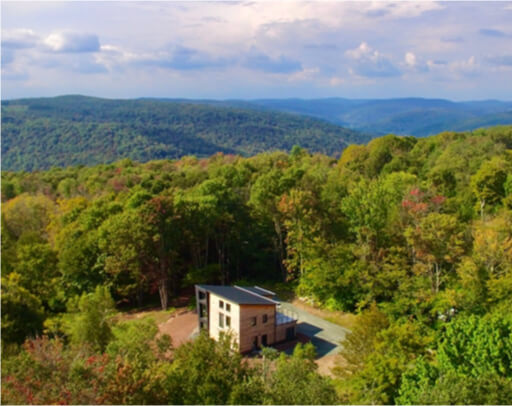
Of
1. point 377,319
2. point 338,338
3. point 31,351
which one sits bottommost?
point 338,338

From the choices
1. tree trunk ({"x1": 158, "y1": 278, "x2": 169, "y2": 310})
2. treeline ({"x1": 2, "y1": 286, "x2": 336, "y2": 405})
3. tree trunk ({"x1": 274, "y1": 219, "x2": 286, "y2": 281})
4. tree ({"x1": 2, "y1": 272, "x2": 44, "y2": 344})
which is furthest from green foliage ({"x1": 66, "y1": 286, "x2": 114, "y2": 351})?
tree trunk ({"x1": 274, "y1": 219, "x2": 286, "y2": 281})

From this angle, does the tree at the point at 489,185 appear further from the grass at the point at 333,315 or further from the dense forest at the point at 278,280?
the grass at the point at 333,315

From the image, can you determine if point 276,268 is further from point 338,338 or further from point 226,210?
point 338,338

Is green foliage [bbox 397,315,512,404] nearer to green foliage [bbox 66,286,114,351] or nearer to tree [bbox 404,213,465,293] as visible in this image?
tree [bbox 404,213,465,293]

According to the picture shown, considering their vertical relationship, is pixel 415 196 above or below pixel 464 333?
above

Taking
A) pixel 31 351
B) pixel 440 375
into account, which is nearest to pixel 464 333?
pixel 440 375

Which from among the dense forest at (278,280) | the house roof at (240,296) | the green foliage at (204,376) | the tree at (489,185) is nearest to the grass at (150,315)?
the dense forest at (278,280)
